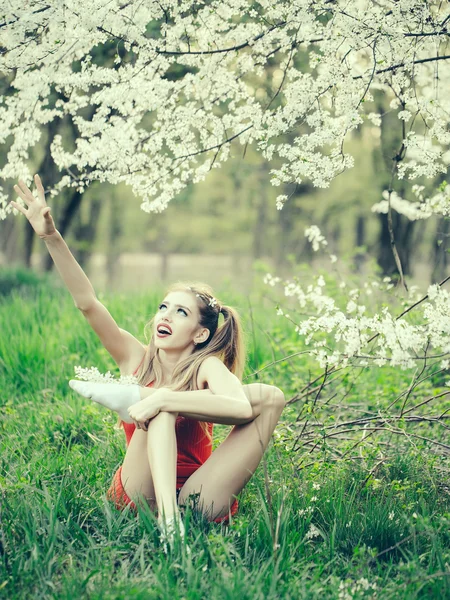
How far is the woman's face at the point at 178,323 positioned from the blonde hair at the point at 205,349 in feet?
0.12

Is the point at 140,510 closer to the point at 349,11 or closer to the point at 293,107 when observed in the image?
the point at 293,107

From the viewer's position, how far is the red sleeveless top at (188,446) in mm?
2912

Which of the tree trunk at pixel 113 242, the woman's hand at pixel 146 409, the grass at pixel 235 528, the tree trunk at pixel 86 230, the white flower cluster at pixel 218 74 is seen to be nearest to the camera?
the grass at pixel 235 528

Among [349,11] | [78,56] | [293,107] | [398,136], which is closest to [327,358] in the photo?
[293,107]

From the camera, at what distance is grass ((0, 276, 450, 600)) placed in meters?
2.20

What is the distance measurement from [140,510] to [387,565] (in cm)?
94

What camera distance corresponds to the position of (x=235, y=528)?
8.50ft

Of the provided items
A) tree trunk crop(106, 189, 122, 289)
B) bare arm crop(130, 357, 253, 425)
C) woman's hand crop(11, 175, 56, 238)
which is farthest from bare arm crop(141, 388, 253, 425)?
tree trunk crop(106, 189, 122, 289)

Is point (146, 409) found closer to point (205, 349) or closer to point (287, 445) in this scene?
point (205, 349)

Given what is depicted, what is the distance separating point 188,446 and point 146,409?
44 cm

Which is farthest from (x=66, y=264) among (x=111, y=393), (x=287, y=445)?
(x=287, y=445)

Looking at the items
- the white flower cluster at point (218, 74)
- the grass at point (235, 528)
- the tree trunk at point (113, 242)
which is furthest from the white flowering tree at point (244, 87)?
the tree trunk at point (113, 242)

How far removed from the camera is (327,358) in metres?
2.98

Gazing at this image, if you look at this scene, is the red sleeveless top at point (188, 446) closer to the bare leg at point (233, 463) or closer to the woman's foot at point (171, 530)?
the bare leg at point (233, 463)
